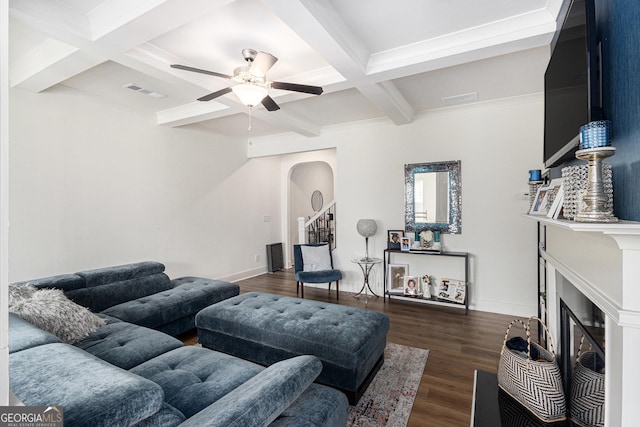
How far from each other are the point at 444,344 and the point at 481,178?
217 cm

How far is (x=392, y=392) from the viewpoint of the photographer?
2174 millimetres

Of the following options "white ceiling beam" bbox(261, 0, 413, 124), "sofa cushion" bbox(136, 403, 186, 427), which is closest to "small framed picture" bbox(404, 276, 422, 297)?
"white ceiling beam" bbox(261, 0, 413, 124)

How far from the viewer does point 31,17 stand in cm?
189

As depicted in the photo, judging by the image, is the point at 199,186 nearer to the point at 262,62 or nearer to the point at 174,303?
the point at 174,303

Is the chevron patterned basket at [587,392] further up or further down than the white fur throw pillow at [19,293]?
further down

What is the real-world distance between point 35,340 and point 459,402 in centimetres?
250

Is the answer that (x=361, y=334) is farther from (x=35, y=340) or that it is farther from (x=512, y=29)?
(x=512, y=29)

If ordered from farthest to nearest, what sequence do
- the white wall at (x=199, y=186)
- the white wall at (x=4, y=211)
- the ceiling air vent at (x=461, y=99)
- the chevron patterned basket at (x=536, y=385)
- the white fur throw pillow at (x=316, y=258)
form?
the white fur throw pillow at (x=316, y=258), the ceiling air vent at (x=461, y=99), the white wall at (x=199, y=186), the chevron patterned basket at (x=536, y=385), the white wall at (x=4, y=211)

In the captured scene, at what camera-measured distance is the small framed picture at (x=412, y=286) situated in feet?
13.6

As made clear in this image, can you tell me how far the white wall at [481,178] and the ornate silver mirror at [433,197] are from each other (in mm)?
91

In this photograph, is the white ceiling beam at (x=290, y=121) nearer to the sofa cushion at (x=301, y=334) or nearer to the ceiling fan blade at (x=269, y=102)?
the ceiling fan blade at (x=269, y=102)

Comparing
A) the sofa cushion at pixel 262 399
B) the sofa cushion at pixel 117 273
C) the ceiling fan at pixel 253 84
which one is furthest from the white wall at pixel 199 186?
the sofa cushion at pixel 262 399

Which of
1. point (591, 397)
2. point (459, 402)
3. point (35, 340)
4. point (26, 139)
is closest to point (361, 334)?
point (459, 402)

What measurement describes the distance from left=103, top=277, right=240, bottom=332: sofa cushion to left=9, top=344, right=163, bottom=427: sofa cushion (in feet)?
5.42
